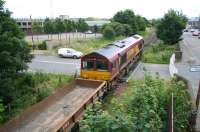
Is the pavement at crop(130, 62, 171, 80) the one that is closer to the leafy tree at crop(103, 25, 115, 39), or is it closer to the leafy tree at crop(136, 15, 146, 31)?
the leafy tree at crop(103, 25, 115, 39)

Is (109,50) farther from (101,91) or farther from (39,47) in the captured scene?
(39,47)

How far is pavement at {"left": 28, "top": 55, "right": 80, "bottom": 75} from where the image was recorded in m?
28.2

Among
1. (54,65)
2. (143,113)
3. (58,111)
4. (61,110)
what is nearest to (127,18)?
(54,65)

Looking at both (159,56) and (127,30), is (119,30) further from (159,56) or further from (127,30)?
(159,56)

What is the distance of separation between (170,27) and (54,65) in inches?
688

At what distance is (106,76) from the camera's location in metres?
18.8

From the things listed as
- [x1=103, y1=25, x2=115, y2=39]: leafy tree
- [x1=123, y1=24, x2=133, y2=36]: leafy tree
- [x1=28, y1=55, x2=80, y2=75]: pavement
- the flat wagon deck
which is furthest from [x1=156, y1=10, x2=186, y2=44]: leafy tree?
the flat wagon deck

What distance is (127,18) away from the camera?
61.2 meters

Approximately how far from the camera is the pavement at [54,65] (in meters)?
28.2

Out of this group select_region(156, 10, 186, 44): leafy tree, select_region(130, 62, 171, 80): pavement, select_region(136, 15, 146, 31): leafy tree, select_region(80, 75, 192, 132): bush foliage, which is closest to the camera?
select_region(80, 75, 192, 132): bush foliage

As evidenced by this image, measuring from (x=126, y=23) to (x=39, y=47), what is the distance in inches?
958

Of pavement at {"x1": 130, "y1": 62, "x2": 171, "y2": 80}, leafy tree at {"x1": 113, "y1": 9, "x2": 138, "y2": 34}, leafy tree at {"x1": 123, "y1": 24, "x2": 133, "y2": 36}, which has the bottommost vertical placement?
pavement at {"x1": 130, "y1": 62, "x2": 171, "y2": 80}

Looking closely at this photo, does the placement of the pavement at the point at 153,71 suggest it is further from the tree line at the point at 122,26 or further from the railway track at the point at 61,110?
the tree line at the point at 122,26

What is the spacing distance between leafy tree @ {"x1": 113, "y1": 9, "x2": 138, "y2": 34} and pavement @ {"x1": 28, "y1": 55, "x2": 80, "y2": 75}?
27.8m
